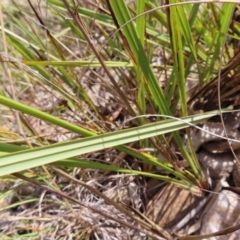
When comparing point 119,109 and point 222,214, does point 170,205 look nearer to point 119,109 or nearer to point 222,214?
point 222,214

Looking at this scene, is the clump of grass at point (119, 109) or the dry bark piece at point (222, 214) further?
the dry bark piece at point (222, 214)

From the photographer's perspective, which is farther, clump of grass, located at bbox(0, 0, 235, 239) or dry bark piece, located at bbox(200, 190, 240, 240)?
dry bark piece, located at bbox(200, 190, 240, 240)

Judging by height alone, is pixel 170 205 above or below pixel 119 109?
below

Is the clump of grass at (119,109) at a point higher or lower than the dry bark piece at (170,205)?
higher

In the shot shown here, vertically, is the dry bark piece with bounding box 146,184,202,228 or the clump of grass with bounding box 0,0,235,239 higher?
the clump of grass with bounding box 0,0,235,239

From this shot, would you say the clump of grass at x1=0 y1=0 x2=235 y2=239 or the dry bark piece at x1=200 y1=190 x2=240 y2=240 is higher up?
the clump of grass at x1=0 y1=0 x2=235 y2=239

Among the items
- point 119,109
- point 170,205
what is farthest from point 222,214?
point 119,109

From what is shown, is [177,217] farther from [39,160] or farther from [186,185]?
[39,160]

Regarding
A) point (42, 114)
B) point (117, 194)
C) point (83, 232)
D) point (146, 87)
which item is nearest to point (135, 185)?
point (117, 194)

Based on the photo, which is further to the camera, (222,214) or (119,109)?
(119,109)

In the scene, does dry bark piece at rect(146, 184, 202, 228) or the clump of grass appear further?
dry bark piece at rect(146, 184, 202, 228)

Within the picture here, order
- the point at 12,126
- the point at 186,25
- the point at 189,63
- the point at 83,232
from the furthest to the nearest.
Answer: the point at 12,126, the point at 83,232, the point at 189,63, the point at 186,25
